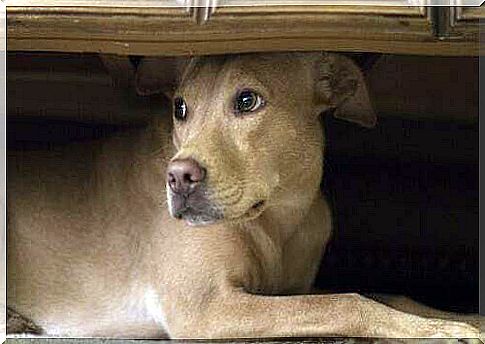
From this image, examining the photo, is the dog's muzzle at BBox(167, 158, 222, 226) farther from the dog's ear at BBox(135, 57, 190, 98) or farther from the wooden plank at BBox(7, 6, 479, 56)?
the dog's ear at BBox(135, 57, 190, 98)

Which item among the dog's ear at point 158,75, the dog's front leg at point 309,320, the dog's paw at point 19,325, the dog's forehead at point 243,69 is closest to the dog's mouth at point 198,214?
the dog's front leg at point 309,320

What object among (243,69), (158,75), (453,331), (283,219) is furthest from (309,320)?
(158,75)

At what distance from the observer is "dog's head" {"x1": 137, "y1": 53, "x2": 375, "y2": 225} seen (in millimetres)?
2020

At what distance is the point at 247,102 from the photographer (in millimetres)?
2143

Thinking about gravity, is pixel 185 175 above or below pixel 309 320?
above

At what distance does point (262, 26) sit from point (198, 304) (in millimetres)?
612

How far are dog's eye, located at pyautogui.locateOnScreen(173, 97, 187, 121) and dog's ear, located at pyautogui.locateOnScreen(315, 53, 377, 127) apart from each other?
289 mm

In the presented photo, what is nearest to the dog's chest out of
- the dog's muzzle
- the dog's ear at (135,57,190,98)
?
the dog's muzzle

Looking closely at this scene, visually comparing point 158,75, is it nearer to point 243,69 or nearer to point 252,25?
point 243,69

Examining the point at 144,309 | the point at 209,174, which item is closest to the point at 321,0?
the point at 209,174

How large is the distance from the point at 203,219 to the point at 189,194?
64mm

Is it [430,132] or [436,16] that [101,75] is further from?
[436,16]

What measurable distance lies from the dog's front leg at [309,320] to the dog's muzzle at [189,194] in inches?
7.5

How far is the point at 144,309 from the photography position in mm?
2398
